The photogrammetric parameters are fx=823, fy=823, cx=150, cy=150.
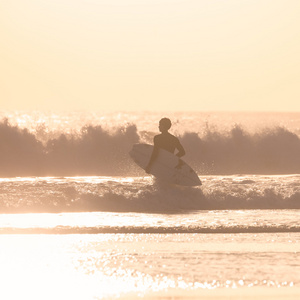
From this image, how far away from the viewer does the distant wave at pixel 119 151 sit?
33.0 meters

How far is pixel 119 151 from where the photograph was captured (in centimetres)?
3619

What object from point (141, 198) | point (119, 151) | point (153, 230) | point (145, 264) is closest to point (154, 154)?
point (141, 198)

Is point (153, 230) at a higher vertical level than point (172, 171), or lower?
lower

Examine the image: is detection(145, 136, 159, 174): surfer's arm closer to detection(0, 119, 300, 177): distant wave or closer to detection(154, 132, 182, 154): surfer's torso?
detection(154, 132, 182, 154): surfer's torso

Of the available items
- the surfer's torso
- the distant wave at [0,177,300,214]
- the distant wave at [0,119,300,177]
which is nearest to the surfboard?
the surfer's torso

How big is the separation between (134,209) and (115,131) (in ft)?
67.4

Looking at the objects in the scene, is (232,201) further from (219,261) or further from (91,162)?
(91,162)

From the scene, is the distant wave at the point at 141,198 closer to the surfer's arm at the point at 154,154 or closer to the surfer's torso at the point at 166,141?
the surfer's arm at the point at 154,154

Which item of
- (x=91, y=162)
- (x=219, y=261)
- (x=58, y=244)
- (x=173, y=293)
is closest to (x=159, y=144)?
(x=58, y=244)

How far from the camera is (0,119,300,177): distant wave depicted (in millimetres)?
33031

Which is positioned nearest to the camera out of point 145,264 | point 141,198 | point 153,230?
point 145,264

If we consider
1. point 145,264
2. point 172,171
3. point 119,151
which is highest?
point 119,151

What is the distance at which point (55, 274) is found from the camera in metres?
10.0

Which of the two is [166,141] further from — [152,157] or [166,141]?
[152,157]
